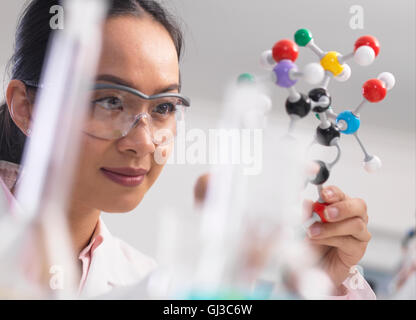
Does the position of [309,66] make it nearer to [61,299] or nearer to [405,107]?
[405,107]

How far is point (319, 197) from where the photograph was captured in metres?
0.57

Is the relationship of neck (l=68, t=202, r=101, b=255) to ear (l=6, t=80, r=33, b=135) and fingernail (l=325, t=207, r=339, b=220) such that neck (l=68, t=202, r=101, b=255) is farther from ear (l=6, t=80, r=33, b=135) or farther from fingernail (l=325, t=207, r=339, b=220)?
fingernail (l=325, t=207, r=339, b=220)

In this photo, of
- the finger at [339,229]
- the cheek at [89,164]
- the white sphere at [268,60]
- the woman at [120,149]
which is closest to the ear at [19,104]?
the woman at [120,149]

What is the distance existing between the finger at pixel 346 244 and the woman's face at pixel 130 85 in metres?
0.28

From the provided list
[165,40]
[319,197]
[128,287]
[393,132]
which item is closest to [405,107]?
[393,132]

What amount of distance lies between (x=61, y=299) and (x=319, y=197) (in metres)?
0.36

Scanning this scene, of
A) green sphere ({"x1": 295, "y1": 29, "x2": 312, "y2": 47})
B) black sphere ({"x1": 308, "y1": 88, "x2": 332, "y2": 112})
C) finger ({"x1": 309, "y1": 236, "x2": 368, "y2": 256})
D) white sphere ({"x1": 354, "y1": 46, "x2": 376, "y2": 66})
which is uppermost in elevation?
green sphere ({"x1": 295, "y1": 29, "x2": 312, "y2": 47})

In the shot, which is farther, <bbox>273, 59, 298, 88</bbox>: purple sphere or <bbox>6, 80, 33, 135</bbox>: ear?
<bbox>6, 80, 33, 135</bbox>: ear

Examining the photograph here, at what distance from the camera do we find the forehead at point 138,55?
55cm

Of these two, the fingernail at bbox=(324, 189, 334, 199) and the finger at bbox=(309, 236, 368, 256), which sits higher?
the fingernail at bbox=(324, 189, 334, 199)

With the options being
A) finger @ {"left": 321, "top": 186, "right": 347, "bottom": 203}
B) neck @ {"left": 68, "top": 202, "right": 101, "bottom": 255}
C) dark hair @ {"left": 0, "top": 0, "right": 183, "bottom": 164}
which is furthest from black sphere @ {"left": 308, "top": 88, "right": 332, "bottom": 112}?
neck @ {"left": 68, "top": 202, "right": 101, "bottom": 255}

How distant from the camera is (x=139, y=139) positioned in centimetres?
56

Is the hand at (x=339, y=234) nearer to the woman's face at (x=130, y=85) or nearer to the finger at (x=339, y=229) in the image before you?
the finger at (x=339, y=229)

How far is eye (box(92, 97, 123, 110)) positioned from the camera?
55 centimetres
